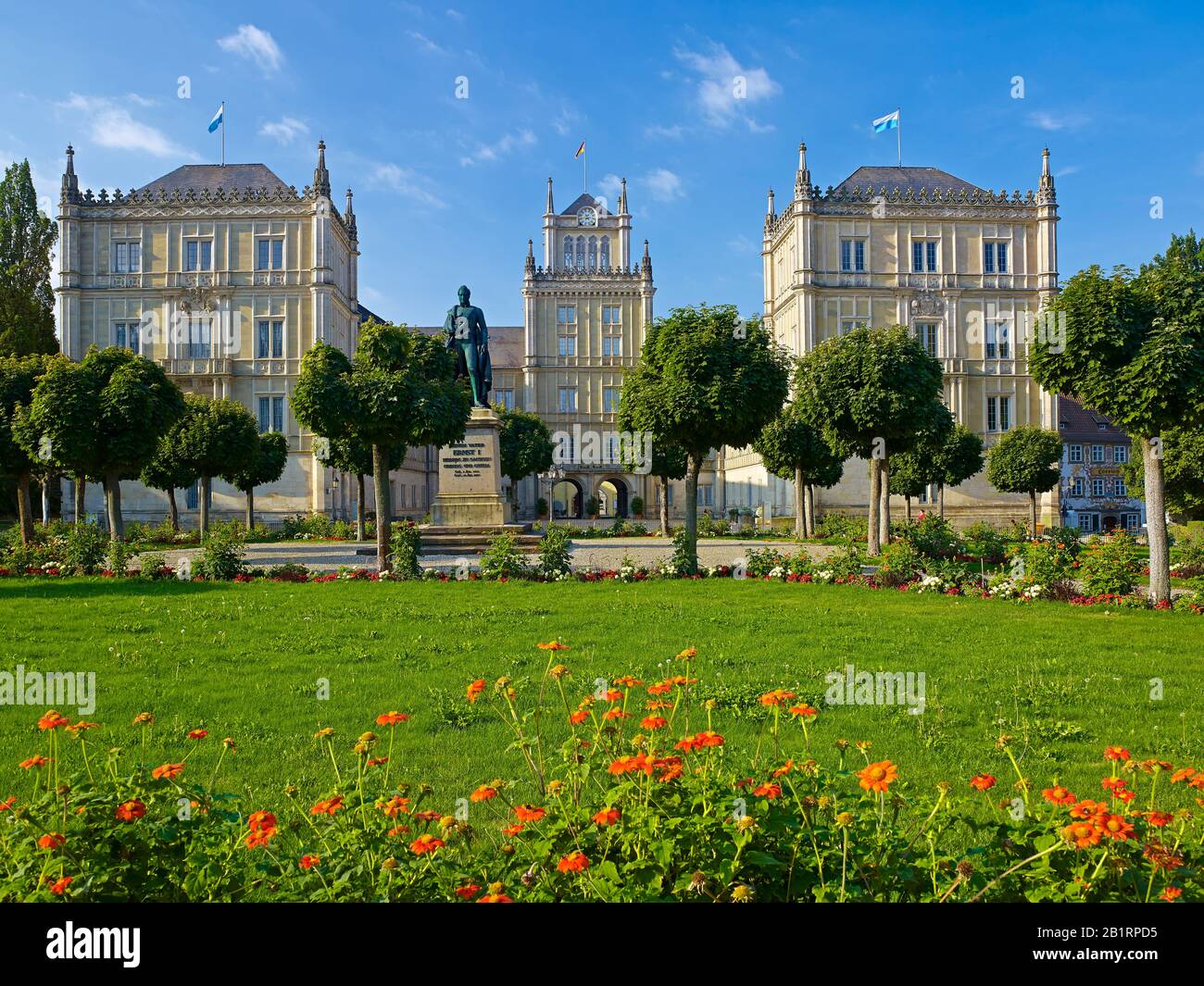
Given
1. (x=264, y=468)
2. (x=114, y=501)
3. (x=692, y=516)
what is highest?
(x=264, y=468)

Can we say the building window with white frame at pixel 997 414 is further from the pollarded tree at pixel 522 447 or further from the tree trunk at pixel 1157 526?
the tree trunk at pixel 1157 526

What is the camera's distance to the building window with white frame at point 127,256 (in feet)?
169

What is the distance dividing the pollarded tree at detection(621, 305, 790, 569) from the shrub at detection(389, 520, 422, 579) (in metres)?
6.42

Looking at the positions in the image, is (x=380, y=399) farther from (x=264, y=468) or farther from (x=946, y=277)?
(x=946, y=277)

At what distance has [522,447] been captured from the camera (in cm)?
4994

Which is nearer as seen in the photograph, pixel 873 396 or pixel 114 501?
pixel 114 501

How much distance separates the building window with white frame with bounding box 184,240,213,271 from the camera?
170 ft

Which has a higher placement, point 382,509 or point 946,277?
point 946,277

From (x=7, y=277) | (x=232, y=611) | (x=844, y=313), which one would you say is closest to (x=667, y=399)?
(x=232, y=611)

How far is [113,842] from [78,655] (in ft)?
24.4

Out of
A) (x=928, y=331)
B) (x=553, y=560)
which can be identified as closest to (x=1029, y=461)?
(x=928, y=331)

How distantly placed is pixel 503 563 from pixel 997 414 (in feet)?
147

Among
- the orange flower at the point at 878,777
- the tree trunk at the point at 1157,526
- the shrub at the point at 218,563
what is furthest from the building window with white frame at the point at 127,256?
the orange flower at the point at 878,777

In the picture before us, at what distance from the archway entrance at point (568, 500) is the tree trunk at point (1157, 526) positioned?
2150 inches
